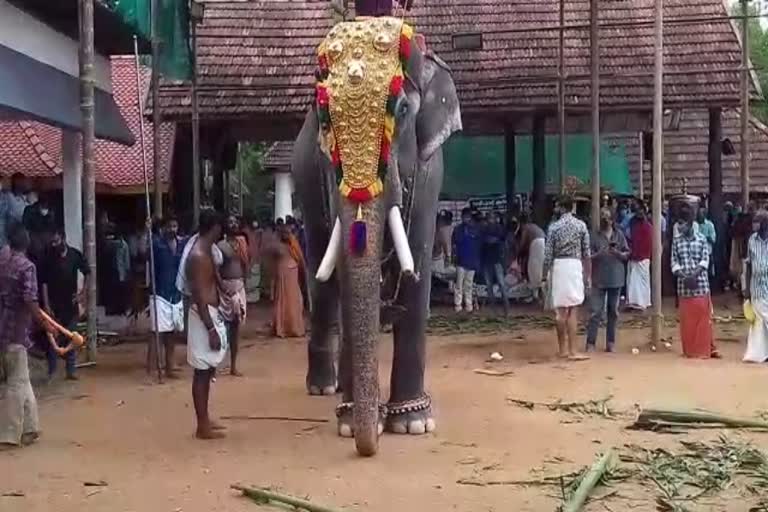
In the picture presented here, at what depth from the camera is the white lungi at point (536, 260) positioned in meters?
17.0

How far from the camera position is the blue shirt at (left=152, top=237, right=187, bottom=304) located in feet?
37.5

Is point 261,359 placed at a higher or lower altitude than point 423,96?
lower

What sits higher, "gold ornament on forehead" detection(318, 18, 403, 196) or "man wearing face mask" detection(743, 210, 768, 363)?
"gold ornament on forehead" detection(318, 18, 403, 196)

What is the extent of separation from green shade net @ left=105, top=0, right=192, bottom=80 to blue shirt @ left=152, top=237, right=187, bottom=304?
4.33m

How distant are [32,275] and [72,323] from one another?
353cm

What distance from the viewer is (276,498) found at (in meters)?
6.34

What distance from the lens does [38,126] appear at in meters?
21.0

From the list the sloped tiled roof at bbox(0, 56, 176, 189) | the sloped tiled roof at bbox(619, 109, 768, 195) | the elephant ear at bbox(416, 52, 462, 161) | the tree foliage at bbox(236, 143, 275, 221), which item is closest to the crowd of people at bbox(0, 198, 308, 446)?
the elephant ear at bbox(416, 52, 462, 161)

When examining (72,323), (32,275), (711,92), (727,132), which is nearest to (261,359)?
(72,323)

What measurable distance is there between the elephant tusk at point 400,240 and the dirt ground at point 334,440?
118 centimetres

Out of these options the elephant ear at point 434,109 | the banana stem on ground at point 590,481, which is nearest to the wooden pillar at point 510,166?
the elephant ear at point 434,109

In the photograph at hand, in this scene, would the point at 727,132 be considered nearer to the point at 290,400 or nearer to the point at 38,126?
the point at 38,126

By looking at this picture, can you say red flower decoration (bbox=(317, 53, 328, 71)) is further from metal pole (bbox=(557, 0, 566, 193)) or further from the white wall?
metal pole (bbox=(557, 0, 566, 193))

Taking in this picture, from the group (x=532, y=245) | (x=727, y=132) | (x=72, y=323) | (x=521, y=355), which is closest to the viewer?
(x=72, y=323)
